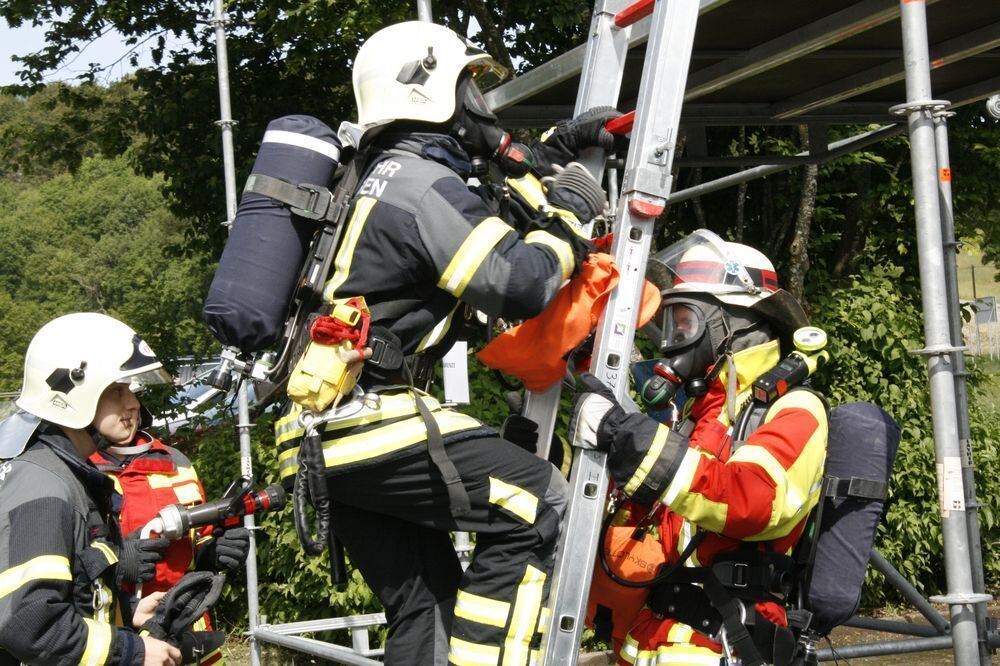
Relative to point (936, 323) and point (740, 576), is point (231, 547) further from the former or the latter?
point (936, 323)

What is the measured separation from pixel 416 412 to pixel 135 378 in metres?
0.98

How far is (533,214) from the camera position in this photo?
9.89ft

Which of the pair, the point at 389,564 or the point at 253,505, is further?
the point at 253,505

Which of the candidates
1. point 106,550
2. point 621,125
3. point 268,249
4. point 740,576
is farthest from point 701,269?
point 106,550

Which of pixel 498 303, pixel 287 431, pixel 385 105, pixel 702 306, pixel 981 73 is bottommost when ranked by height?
pixel 287 431

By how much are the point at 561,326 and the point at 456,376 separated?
7.35 ft

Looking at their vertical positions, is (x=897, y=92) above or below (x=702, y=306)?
above

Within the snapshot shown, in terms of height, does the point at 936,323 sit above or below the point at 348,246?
above

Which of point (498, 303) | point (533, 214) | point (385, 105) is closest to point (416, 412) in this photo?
point (498, 303)

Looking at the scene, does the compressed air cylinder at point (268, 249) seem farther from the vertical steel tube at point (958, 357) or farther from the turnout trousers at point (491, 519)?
the vertical steel tube at point (958, 357)

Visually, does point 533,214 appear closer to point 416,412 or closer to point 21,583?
point 416,412

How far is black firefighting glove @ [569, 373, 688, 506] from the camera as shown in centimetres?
267

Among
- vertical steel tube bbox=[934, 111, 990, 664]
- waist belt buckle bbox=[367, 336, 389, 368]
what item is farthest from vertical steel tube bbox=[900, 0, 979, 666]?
waist belt buckle bbox=[367, 336, 389, 368]

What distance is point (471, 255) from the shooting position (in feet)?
9.02
